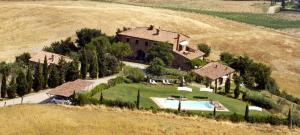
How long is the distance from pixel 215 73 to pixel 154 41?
17063 mm

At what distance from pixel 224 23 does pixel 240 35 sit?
13.3m

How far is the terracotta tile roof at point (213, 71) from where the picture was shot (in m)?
83.3

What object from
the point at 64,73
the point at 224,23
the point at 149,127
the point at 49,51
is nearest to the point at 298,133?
the point at 149,127

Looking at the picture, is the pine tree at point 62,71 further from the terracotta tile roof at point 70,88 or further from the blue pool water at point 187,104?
the blue pool water at point 187,104

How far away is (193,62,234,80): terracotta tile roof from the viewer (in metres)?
83.3

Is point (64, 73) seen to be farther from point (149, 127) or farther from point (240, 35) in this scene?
point (240, 35)

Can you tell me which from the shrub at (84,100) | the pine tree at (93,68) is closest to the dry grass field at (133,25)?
the pine tree at (93,68)

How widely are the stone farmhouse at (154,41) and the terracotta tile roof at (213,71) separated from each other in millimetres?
7962

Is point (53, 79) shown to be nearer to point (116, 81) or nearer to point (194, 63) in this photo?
point (116, 81)

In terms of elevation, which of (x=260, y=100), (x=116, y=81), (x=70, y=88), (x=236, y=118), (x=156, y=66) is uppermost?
(x=70, y=88)

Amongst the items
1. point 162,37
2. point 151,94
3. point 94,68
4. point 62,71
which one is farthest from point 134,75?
point 162,37

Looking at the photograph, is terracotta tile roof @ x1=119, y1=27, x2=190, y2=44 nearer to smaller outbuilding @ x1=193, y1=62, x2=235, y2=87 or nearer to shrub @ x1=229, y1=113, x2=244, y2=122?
smaller outbuilding @ x1=193, y1=62, x2=235, y2=87

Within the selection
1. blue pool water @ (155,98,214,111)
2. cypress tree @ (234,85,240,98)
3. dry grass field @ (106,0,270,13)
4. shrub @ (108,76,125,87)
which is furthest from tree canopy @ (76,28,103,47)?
dry grass field @ (106,0,270,13)

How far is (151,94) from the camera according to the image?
233 ft
